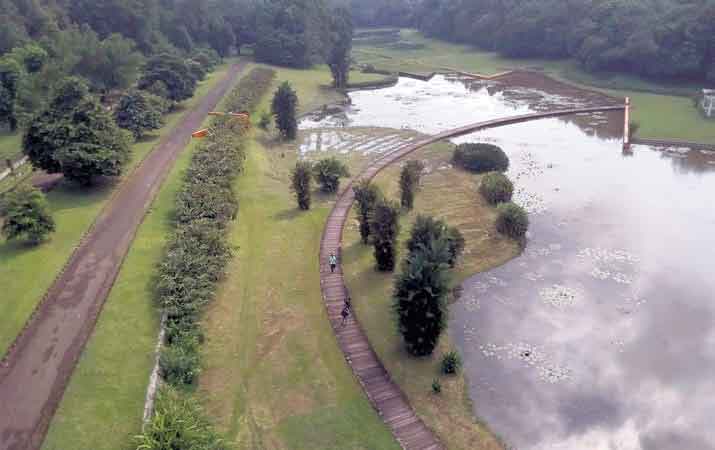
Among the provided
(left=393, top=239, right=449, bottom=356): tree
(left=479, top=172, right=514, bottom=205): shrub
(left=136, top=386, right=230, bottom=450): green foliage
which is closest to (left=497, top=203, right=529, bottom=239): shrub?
(left=479, top=172, right=514, bottom=205): shrub

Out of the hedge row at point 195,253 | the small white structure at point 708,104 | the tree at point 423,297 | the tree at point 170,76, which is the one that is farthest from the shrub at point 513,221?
the tree at point 170,76

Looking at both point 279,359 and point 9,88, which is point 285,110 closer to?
point 9,88

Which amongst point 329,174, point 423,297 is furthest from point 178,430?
point 329,174

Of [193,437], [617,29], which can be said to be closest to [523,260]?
[193,437]

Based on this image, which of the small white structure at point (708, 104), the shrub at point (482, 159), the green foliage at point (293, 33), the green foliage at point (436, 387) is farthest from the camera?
the green foliage at point (293, 33)

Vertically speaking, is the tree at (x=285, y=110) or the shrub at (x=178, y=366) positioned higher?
the tree at (x=285, y=110)

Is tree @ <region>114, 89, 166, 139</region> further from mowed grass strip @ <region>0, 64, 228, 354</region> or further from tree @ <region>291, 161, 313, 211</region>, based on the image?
tree @ <region>291, 161, 313, 211</region>

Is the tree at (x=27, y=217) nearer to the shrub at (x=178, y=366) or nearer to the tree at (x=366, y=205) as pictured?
the shrub at (x=178, y=366)
